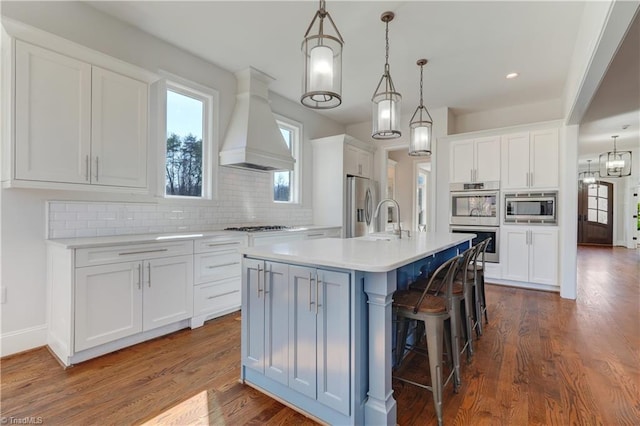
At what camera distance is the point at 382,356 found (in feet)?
5.13

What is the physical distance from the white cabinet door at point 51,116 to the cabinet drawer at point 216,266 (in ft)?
3.83

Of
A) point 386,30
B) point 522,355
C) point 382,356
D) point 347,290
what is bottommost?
point 522,355

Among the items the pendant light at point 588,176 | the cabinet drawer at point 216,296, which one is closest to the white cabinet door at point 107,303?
the cabinet drawer at point 216,296

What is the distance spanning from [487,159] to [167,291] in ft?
15.3

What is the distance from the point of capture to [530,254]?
14.6 feet

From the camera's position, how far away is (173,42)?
3324 mm

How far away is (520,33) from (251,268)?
135 inches

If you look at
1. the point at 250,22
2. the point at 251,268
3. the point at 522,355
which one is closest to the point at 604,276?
the point at 522,355

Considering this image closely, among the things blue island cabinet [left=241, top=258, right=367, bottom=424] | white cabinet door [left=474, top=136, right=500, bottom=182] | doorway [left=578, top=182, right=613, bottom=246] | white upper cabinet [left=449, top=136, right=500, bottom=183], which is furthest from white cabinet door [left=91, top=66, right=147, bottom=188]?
doorway [left=578, top=182, right=613, bottom=246]

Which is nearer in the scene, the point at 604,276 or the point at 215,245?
the point at 215,245

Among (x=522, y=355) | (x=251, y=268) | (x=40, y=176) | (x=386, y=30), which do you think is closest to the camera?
(x=251, y=268)

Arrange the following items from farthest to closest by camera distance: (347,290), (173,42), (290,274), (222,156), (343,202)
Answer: (343,202) < (222,156) < (173,42) < (290,274) < (347,290)

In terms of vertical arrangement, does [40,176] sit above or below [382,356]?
above

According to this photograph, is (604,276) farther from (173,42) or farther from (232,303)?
(173,42)
